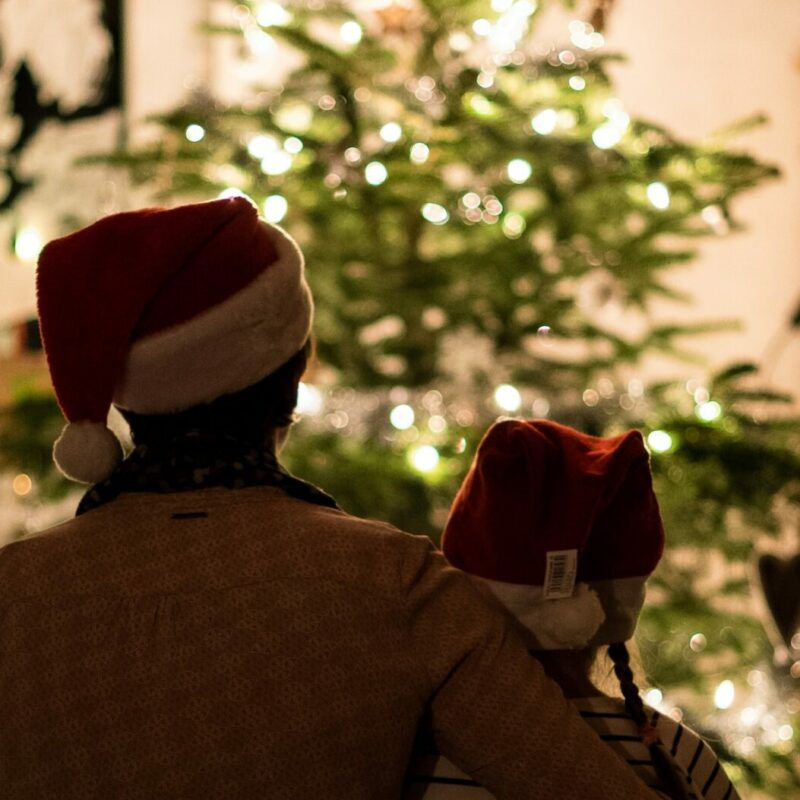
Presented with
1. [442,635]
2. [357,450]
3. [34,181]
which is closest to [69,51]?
[34,181]

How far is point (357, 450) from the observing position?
2.21 metres

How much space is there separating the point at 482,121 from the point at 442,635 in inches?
60.8

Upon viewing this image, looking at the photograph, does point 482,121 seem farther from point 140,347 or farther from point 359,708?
point 359,708

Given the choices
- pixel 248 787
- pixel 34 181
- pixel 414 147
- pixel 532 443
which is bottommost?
pixel 34 181

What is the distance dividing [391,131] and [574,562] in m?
1.51

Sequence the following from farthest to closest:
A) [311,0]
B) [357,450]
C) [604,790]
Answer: [311,0], [357,450], [604,790]

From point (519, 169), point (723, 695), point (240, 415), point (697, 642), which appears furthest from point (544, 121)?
point (240, 415)

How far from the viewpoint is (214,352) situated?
93 centimetres

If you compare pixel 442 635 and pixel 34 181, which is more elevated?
pixel 442 635

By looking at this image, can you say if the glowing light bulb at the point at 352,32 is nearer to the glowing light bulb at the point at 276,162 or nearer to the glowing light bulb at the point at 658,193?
the glowing light bulb at the point at 276,162

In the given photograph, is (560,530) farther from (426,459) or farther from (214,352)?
(426,459)

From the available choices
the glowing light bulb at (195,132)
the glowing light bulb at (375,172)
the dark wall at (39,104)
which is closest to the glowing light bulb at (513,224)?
the glowing light bulb at (375,172)

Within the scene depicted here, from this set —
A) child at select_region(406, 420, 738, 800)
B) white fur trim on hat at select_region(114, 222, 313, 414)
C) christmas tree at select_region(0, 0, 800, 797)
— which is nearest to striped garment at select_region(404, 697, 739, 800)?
child at select_region(406, 420, 738, 800)

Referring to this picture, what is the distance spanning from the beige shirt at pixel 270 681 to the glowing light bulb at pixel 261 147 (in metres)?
1.53
